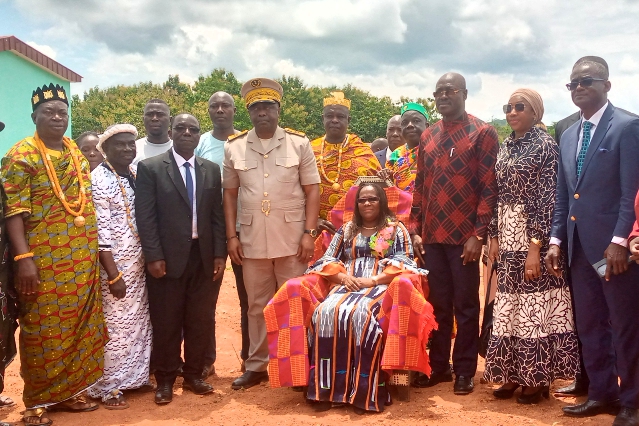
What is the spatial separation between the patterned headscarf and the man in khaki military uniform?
180cm

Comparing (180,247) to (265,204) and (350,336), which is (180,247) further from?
(350,336)

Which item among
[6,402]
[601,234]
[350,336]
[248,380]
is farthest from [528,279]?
[6,402]

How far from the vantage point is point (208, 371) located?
5.68 meters

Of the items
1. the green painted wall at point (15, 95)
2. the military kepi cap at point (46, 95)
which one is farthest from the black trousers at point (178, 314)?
Answer: the green painted wall at point (15, 95)

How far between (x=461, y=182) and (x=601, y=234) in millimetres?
1174

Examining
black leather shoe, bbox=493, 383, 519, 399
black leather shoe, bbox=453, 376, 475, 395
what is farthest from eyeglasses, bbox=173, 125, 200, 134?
black leather shoe, bbox=493, 383, 519, 399

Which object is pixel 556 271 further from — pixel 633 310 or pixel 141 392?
pixel 141 392

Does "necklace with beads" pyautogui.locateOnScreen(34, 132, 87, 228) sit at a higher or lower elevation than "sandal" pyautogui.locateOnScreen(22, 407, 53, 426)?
higher

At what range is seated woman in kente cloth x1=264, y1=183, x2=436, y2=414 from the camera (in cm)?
447

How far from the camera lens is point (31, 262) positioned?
4203 millimetres

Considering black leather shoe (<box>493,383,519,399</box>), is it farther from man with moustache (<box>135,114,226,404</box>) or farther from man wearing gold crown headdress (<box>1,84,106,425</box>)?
man wearing gold crown headdress (<box>1,84,106,425</box>)

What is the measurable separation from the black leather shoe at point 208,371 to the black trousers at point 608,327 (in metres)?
3.22

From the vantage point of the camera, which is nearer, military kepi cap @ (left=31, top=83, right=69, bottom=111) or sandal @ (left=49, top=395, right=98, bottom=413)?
military kepi cap @ (left=31, top=83, right=69, bottom=111)

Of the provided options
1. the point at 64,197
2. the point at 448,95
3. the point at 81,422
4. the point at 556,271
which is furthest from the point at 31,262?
the point at 556,271
